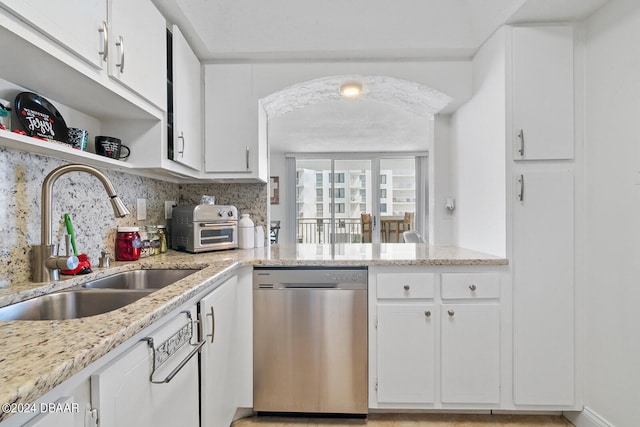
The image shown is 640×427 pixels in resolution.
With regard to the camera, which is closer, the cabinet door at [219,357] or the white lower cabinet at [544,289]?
the cabinet door at [219,357]

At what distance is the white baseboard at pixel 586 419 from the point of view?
1.63m

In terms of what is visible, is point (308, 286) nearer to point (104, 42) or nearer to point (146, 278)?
point (146, 278)

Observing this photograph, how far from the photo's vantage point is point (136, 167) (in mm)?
1628

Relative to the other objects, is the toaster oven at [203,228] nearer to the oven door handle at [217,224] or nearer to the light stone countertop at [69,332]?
the oven door handle at [217,224]

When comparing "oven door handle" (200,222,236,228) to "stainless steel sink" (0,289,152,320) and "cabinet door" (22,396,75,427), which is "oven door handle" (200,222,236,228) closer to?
"stainless steel sink" (0,289,152,320)

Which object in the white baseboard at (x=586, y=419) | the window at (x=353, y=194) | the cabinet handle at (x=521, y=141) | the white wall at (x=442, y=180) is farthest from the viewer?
the window at (x=353, y=194)

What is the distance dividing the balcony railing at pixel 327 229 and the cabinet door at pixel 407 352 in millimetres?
4795

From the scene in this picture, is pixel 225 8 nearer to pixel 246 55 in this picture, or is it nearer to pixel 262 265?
→ pixel 246 55

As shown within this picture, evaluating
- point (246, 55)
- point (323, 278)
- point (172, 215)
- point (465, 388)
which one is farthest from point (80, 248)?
point (465, 388)

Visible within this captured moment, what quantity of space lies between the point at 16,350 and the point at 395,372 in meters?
1.64

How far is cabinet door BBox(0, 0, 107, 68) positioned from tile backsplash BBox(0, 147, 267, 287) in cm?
46

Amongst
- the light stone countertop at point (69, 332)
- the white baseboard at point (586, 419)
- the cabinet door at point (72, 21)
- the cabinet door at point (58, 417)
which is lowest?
the white baseboard at point (586, 419)

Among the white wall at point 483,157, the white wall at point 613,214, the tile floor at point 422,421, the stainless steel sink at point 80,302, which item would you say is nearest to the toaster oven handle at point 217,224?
the stainless steel sink at point 80,302

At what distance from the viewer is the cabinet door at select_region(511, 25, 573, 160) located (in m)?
1.73
